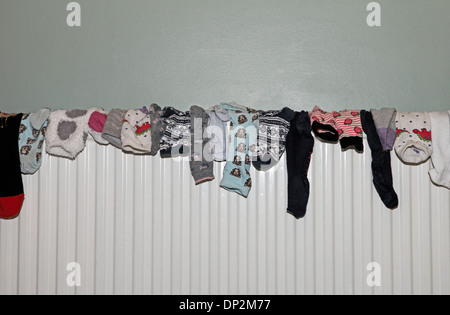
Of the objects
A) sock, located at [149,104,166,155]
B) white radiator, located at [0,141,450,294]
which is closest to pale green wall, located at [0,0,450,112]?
sock, located at [149,104,166,155]

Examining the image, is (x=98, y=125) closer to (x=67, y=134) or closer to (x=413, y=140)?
(x=67, y=134)

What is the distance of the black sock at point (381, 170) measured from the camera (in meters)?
1.24

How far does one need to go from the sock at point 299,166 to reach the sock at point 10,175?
832 millimetres

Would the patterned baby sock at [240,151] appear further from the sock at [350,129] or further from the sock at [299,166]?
the sock at [350,129]

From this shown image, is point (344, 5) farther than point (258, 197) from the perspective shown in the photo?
Yes

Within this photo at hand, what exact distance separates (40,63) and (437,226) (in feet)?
4.58

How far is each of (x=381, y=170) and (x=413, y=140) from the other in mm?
127

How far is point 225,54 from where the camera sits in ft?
4.60

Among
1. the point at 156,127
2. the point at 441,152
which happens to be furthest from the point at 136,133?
the point at 441,152

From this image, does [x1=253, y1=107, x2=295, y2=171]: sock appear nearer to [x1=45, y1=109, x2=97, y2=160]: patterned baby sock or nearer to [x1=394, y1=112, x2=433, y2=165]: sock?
[x1=394, y1=112, x2=433, y2=165]: sock

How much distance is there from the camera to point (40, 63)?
1413 mm
